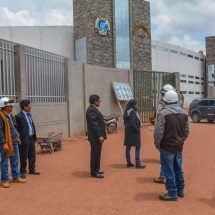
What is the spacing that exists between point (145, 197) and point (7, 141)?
272 cm

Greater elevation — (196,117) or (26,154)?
(26,154)

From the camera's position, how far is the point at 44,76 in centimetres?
1312

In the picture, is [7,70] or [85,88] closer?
[7,70]

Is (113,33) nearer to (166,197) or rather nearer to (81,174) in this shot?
(81,174)

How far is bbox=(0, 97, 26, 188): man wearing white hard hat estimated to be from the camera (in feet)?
20.9

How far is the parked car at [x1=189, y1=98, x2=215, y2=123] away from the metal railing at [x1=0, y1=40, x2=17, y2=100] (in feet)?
47.6

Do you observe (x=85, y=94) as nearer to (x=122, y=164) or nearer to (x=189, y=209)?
A: (x=122, y=164)

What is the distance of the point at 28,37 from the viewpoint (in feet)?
107

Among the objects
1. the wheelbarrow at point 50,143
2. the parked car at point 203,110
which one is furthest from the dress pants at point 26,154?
the parked car at point 203,110

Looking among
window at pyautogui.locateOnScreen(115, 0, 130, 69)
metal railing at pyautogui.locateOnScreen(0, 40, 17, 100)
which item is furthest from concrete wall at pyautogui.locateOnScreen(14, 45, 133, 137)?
window at pyautogui.locateOnScreen(115, 0, 130, 69)

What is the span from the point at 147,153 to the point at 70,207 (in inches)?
212

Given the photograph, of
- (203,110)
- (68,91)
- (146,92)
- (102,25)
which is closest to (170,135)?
(68,91)

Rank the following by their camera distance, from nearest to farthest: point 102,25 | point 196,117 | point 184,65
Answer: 1. point 196,117
2. point 102,25
3. point 184,65

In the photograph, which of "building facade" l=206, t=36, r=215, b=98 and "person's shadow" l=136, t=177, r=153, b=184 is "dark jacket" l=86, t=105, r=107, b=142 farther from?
"building facade" l=206, t=36, r=215, b=98
